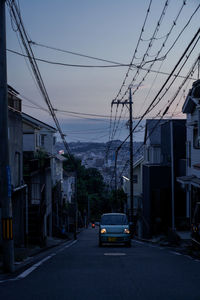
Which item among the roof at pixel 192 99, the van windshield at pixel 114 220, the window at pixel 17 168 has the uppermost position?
the roof at pixel 192 99

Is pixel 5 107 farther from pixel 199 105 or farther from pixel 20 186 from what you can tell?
pixel 199 105

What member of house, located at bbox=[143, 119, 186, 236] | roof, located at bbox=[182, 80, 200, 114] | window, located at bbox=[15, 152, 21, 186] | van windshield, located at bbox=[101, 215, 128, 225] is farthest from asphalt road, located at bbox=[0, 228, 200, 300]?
house, located at bbox=[143, 119, 186, 236]

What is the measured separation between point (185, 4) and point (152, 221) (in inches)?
1087

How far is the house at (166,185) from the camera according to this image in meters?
35.9

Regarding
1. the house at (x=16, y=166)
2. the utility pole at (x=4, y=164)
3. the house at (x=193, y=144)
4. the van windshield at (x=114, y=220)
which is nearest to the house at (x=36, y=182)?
the house at (x=16, y=166)

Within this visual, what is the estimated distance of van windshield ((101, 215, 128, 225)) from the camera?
2577cm

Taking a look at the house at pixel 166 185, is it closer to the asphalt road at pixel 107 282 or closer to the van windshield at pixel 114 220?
the van windshield at pixel 114 220

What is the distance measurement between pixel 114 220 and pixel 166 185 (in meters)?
13.4

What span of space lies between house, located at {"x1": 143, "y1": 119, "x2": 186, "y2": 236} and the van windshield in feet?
29.0

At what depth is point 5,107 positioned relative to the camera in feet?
40.2

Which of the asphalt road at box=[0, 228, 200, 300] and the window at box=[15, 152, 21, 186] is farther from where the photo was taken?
the window at box=[15, 152, 21, 186]

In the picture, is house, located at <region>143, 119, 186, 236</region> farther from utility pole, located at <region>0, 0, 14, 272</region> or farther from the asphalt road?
utility pole, located at <region>0, 0, 14, 272</region>

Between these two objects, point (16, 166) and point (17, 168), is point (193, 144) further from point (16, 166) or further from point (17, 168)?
point (16, 166)

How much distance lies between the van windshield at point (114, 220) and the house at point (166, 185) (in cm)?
885
